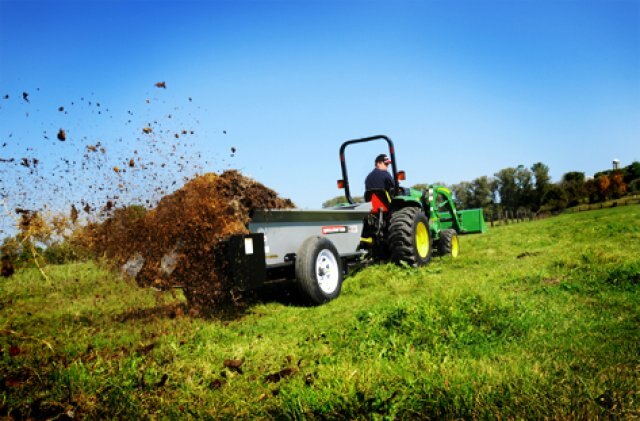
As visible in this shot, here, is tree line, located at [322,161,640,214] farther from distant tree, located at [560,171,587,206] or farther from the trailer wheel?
the trailer wheel

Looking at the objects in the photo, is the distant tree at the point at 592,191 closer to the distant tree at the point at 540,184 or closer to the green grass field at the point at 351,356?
the distant tree at the point at 540,184

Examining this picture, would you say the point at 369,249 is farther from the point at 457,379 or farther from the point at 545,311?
the point at 457,379

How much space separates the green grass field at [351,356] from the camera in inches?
107

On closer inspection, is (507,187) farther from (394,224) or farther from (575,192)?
(394,224)

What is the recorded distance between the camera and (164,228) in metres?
5.53

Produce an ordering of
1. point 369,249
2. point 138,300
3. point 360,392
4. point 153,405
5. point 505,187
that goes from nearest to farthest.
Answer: point 360,392 < point 153,405 < point 138,300 < point 369,249 < point 505,187

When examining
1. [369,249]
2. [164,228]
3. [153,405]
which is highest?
[164,228]

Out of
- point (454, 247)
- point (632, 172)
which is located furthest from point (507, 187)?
point (454, 247)

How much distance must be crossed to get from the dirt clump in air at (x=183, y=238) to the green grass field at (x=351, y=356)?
1.18 ft

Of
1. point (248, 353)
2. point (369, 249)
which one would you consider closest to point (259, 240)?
point (248, 353)

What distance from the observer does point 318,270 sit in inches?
260

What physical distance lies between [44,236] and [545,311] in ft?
18.6

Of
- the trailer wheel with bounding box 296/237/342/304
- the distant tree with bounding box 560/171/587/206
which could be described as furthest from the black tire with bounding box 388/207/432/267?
the distant tree with bounding box 560/171/587/206

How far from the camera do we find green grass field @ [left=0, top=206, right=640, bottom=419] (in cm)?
271
